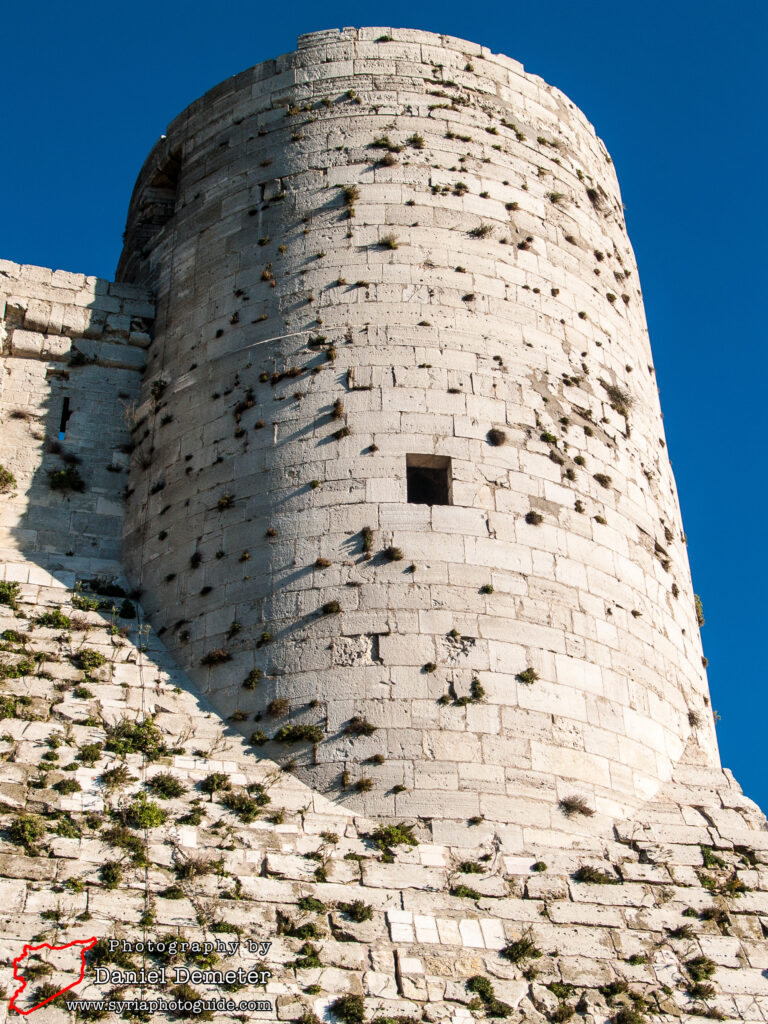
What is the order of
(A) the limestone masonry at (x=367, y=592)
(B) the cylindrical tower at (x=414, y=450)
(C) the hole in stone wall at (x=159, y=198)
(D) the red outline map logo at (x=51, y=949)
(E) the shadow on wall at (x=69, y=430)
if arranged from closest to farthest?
(D) the red outline map logo at (x=51, y=949)
(A) the limestone masonry at (x=367, y=592)
(B) the cylindrical tower at (x=414, y=450)
(E) the shadow on wall at (x=69, y=430)
(C) the hole in stone wall at (x=159, y=198)

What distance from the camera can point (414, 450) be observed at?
1442 cm

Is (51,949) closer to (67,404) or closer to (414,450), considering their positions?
(414,450)

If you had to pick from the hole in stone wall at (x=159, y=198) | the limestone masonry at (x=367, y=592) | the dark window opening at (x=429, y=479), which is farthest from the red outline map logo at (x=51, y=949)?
the hole in stone wall at (x=159, y=198)

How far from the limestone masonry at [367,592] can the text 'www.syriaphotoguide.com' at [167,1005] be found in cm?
7

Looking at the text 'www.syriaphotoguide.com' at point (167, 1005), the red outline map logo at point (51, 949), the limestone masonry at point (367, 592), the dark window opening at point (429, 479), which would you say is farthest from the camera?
the dark window opening at point (429, 479)

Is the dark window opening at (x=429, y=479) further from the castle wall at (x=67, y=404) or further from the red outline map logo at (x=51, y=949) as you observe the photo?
the red outline map logo at (x=51, y=949)

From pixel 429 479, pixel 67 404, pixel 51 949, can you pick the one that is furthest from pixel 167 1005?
pixel 67 404

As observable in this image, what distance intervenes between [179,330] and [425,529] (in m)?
5.13

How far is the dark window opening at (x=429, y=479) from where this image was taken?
14.4 meters

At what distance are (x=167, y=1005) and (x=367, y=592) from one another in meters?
4.60

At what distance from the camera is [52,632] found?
46.7 ft

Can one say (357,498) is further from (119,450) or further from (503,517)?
(119,450)

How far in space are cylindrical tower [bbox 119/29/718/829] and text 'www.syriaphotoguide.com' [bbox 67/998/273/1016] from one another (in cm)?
248

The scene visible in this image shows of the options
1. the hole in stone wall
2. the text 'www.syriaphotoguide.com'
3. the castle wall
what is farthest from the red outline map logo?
the hole in stone wall
